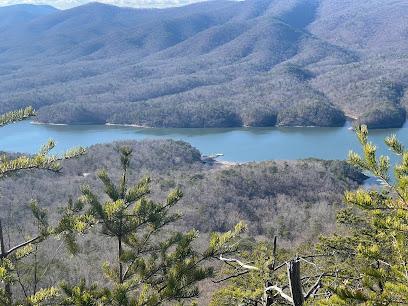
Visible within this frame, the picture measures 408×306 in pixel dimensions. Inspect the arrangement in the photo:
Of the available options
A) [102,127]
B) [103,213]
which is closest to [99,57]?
[102,127]

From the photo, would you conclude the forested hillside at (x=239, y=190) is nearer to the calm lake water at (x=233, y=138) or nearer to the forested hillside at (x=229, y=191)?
the forested hillside at (x=229, y=191)

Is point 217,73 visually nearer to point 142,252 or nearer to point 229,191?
point 229,191

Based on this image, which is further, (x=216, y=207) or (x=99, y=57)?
(x=99, y=57)

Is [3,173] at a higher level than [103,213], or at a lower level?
higher

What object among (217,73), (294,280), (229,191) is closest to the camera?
(294,280)

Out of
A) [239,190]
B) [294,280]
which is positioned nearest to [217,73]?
[239,190]

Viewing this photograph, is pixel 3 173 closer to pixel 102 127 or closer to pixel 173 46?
pixel 102 127

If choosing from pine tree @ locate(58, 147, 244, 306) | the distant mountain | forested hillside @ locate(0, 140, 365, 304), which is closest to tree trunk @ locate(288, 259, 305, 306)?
pine tree @ locate(58, 147, 244, 306)
